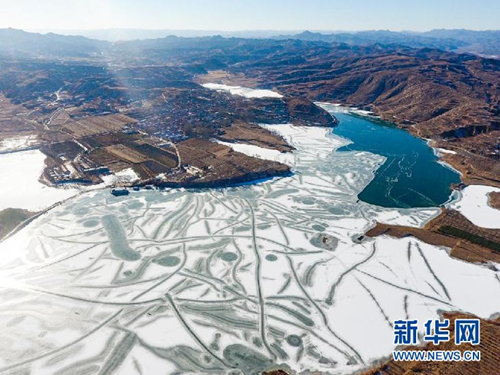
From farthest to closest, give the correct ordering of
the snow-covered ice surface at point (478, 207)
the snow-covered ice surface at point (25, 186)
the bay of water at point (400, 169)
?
the bay of water at point (400, 169), the snow-covered ice surface at point (25, 186), the snow-covered ice surface at point (478, 207)

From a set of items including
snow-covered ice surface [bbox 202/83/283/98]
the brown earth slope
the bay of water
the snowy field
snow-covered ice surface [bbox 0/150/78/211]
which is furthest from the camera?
snow-covered ice surface [bbox 202/83/283/98]

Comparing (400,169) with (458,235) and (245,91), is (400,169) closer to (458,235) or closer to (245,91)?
(458,235)

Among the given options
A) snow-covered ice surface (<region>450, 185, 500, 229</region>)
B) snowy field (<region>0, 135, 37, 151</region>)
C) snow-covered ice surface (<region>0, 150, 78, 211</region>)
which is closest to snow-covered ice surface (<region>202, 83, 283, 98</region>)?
snowy field (<region>0, 135, 37, 151</region>)

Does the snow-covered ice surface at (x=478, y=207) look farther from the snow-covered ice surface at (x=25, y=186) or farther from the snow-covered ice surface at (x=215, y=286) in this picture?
the snow-covered ice surface at (x=25, y=186)

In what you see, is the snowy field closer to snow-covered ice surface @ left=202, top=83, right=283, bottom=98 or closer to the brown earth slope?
the brown earth slope

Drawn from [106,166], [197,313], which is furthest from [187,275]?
[106,166]

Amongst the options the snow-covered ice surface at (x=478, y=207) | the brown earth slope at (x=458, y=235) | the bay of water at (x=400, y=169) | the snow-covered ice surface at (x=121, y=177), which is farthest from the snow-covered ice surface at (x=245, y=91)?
the brown earth slope at (x=458, y=235)
